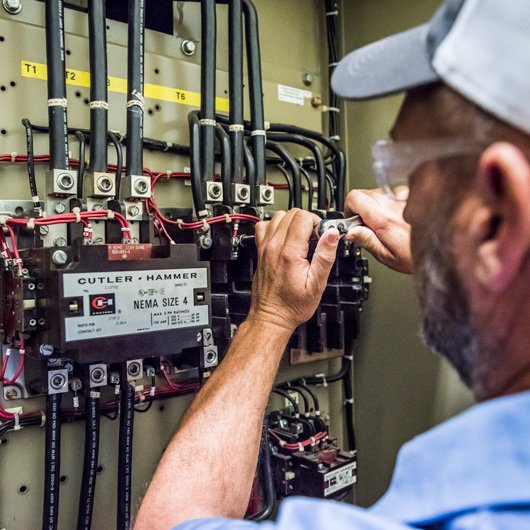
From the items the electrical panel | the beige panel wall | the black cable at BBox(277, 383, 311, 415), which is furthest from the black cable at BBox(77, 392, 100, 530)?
the beige panel wall

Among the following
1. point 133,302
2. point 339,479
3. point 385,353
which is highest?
point 133,302

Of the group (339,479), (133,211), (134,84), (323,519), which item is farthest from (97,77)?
(339,479)

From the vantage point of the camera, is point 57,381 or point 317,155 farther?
point 317,155

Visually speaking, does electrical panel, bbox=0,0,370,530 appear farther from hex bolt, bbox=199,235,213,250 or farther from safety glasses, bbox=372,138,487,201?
safety glasses, bbox=372,138,487,201

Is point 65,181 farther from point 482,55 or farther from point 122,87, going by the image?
point 482,55

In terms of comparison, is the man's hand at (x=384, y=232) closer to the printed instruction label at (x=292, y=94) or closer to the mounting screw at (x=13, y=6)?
the printed instruction label at (x=292, y=94)

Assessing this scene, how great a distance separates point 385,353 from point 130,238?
1.02m

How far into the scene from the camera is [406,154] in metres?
0.66

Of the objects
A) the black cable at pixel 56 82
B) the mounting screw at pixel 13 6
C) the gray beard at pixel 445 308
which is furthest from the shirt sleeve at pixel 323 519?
the mounting screw at pixel 13 6

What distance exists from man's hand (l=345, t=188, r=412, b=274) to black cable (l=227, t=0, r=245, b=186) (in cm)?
38

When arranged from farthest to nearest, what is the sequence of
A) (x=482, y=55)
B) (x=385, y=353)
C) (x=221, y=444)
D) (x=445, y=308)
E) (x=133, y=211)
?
(x=385, y=353) → (x=133, y=211) → (x=221, y=444) → (x=445, y=308) → (x=482, y=55)

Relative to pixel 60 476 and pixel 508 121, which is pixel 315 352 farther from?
pixel 508 121

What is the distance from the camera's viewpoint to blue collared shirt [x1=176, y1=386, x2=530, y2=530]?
499mm

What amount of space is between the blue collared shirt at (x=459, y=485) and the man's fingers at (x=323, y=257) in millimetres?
499
